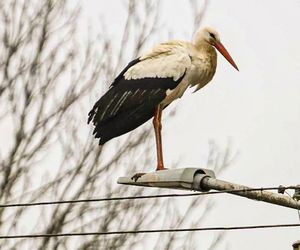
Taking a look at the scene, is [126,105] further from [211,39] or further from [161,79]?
[211,39]

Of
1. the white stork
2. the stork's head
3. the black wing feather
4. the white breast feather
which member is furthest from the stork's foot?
the stork's head

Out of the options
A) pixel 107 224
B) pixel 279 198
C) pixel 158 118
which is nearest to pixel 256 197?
pixel 279 198

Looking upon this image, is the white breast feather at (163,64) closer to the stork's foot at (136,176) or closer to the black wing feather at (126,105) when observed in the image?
the black wing feather at (126,105)

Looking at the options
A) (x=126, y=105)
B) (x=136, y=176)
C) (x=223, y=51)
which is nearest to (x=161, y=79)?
(x=126, y=105)

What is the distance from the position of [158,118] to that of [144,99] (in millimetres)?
199

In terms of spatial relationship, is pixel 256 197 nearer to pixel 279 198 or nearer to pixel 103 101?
pixel 279 198

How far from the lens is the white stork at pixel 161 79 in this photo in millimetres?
7648

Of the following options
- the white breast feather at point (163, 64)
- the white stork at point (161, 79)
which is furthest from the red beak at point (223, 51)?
the white breast feather at point (163, 64)

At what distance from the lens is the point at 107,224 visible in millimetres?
11719

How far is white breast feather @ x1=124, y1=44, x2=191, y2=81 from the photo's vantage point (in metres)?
7.82

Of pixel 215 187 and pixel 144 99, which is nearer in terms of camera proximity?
pixel 215 187

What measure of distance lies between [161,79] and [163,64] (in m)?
0.14

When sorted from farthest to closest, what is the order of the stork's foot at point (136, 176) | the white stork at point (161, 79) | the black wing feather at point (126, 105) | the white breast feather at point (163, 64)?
the white breast feather at point (163, 64) → the white stork at point (161, 79) → the black wing feather at point (126, 105) → the stork's foot at point (136, 176)

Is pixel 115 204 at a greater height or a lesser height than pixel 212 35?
lesser
